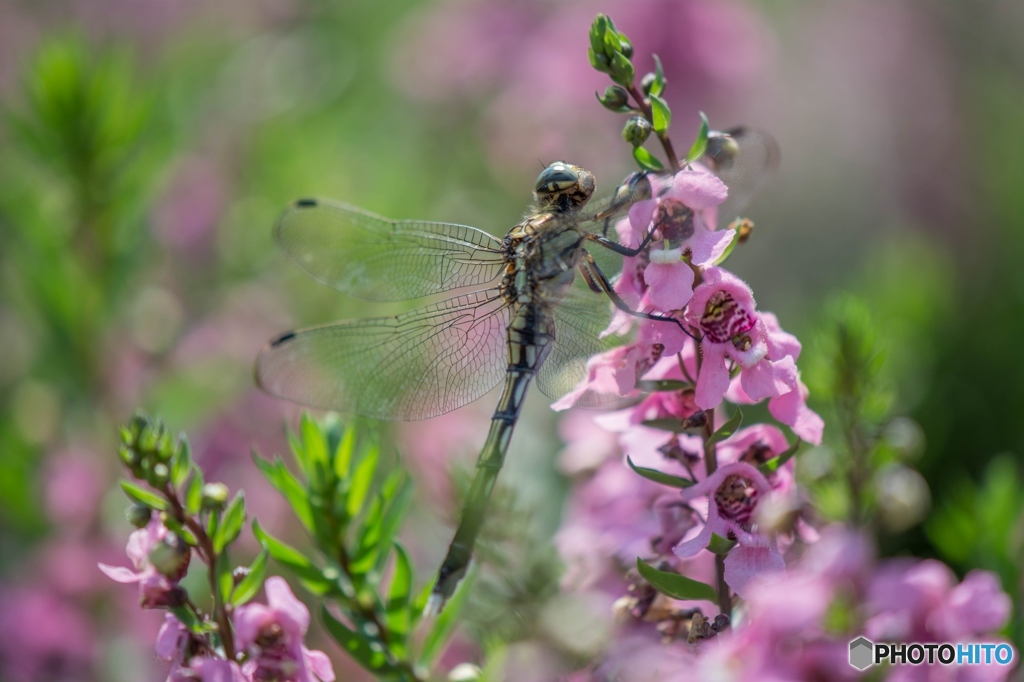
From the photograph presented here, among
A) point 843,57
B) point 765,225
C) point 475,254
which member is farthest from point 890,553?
point 843,57

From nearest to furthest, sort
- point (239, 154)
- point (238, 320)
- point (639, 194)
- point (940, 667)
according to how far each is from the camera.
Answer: point (940, 667) < point (639, 194) < point (238, 320) < point (239, 154)

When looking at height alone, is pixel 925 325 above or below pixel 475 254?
above

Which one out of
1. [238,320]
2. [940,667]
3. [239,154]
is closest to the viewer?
[940,667]

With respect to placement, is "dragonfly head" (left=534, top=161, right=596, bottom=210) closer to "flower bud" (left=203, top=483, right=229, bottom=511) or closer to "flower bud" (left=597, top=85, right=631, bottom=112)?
"flower bud" (left=597, top=85, right=631, bottom=112)

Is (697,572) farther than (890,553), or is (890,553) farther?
(890,553)

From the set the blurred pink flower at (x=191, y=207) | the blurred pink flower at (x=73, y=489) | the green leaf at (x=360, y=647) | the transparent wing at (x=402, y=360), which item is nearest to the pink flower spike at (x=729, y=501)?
the green leaf at (x=360, y=647)

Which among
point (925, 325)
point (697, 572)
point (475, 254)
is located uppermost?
point (925, 325)

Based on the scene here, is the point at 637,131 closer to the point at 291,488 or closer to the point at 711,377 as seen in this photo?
the point at 711,377

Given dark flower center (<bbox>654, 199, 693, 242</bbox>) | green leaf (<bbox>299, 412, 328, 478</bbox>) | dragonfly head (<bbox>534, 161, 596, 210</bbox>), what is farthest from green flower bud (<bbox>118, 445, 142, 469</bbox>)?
dragonfly head (<bbox>534, 161, 596, 210</bbox>)

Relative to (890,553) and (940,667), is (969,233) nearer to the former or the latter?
(890,553)
